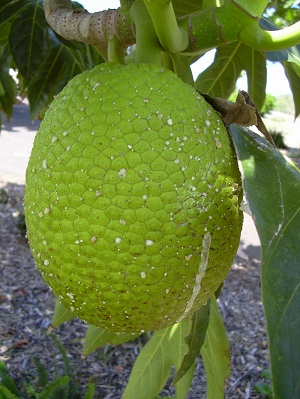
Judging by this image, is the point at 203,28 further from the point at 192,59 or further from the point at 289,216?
the point at 192,59

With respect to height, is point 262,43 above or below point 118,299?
above

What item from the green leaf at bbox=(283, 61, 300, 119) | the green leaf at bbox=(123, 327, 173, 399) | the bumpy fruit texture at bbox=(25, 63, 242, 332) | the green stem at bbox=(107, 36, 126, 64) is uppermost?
the green stem at bbox=(107, 36, 126, 64)

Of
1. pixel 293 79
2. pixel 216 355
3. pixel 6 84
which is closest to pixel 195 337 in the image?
pixel 216 355

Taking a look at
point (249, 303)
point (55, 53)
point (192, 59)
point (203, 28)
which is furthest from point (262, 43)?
point (249, 303)

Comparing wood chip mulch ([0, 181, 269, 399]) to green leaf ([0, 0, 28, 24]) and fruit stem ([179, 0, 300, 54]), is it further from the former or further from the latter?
fruit stem ([179, 0, 300, 54])

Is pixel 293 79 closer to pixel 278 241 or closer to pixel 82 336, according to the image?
pixel 278 241

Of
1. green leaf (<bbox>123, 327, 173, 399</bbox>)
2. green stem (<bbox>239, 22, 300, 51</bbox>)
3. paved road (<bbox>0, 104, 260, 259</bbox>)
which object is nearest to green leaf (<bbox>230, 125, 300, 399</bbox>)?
green stem (<bbox>239, 22, 300, 51</bbox>)
